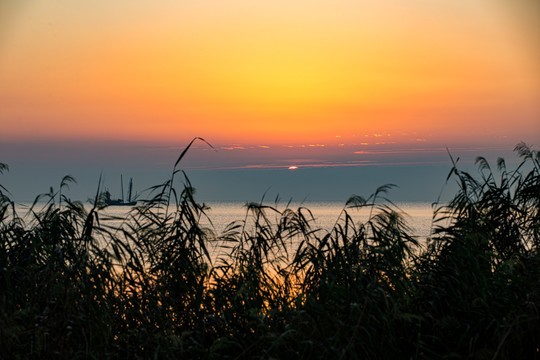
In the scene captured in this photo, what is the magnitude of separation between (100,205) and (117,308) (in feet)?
5.18

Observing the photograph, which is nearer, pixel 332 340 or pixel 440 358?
pixel 332 340

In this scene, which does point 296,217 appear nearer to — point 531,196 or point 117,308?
point 117,308

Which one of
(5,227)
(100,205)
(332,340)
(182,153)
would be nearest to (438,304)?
(332,340)

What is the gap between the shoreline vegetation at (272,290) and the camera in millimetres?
6434

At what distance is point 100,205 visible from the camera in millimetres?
8367

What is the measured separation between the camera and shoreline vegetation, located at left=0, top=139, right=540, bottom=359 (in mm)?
6434

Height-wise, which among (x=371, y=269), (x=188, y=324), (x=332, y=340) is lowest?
(x=188, y=324)

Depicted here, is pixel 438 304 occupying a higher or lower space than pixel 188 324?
higher

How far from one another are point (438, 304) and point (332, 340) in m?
2.34

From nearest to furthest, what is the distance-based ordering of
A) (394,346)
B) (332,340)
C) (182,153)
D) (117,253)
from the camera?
(332,340) < (394,346) < (117,253) < (182,153)

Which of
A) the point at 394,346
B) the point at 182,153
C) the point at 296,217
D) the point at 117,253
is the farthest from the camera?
the point at 296,217

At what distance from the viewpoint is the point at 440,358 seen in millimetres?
7027

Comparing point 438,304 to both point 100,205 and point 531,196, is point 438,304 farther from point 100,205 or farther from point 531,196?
point 100,205

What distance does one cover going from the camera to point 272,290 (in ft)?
30.7
